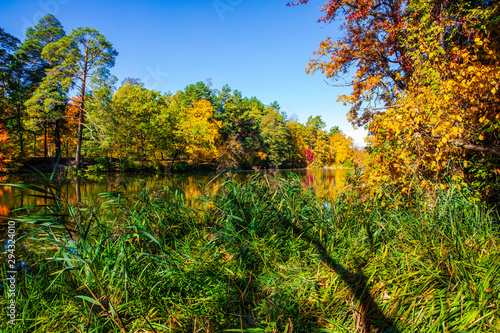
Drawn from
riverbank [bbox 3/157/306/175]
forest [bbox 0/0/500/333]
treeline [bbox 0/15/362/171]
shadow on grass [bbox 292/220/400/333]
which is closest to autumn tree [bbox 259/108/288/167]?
treeline [bbox 0/15/362/171]

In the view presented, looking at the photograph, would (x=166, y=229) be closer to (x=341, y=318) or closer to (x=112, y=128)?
(x=341, y=318)

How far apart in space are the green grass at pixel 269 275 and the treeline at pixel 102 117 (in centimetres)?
232

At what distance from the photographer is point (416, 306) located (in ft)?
5.35

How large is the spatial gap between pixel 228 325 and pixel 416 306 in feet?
3.98

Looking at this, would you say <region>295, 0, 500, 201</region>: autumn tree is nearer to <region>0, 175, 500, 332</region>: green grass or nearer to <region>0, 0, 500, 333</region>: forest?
<region>0, 0, 500, 333</region>: forest

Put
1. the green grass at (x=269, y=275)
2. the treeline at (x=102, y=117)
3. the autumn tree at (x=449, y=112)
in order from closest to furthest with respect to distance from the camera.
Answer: the green grass at (x=269, y=275), the autumn tree at (x=449, y=112), the treeline at (x=102, y=117)

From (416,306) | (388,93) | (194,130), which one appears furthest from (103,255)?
(194,130)

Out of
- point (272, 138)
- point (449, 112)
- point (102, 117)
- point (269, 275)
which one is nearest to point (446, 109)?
point (449, 112)

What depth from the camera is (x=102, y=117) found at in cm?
1748

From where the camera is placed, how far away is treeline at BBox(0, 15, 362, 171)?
55.9 feet

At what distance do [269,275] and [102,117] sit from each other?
19.2 m

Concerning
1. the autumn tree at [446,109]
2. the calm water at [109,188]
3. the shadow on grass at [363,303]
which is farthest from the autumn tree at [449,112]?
the shadow on grass at [363,303]

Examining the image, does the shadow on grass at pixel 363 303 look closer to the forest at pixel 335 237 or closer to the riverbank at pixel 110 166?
the forest at pixel 335 237

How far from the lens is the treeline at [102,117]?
671 inches
